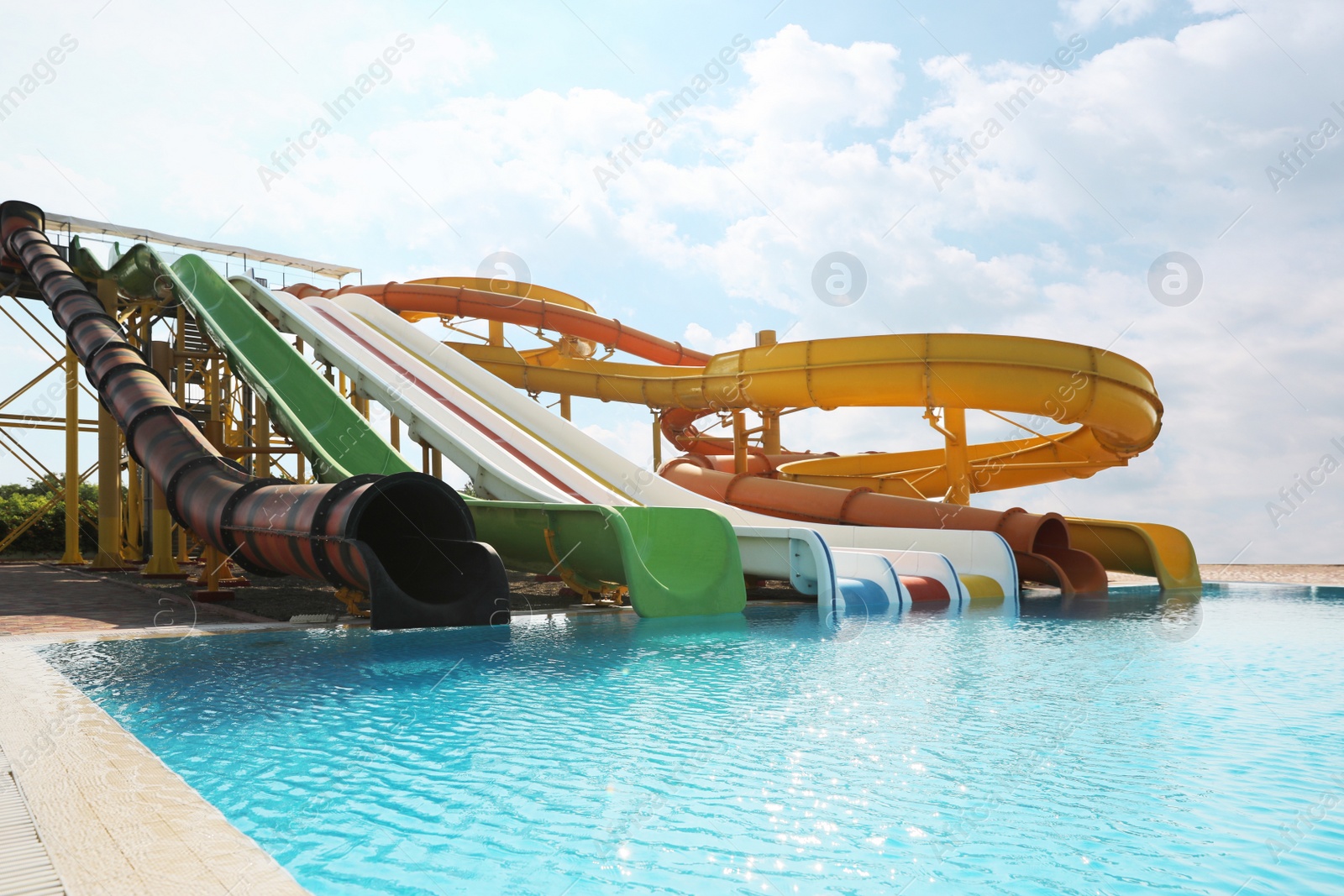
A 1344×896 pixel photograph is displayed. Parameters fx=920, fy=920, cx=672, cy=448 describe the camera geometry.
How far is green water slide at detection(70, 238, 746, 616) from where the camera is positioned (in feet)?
29.0

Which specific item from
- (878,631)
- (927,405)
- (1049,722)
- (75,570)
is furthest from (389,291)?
(1049,722)

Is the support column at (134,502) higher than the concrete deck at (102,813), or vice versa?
the support column at (134,502)

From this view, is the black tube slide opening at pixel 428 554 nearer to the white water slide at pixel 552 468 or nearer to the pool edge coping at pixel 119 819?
the white water slide at pixel 552 468

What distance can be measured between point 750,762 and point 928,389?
480 inches

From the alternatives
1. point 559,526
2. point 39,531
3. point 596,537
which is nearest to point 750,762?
point 596,537

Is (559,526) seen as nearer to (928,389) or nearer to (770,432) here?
Answer: (928,389)

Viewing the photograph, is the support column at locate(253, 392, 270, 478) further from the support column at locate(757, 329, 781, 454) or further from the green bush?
the green bush

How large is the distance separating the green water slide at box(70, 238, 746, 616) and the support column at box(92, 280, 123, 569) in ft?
8.75

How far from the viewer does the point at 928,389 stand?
14.9 meters

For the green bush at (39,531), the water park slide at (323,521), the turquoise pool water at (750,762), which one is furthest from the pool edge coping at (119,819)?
the green bush at (39,531)

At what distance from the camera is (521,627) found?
8.05m

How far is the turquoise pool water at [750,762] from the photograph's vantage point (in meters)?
2.48

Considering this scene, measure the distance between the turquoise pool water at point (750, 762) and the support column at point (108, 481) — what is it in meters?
8.22

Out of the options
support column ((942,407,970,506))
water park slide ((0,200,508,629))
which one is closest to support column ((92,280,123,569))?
water park slide ((0,200,508,629))
